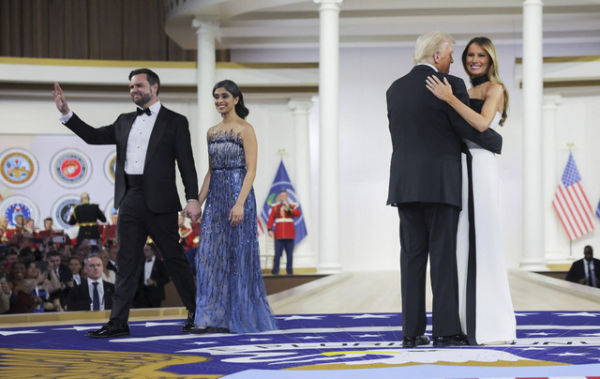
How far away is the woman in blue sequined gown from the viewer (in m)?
4.89

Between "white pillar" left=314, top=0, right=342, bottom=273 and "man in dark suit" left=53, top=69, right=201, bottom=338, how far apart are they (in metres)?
7.68

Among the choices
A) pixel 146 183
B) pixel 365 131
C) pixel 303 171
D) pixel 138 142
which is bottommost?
pixel 146 183

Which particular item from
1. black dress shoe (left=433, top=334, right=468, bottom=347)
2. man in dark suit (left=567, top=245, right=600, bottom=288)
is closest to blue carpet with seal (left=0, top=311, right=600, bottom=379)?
black dress shoe (left=433, top=334, right=468, bottom=347)

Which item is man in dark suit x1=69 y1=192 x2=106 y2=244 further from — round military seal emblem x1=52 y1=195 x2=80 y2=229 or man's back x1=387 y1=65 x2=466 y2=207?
man's back x1=387 y1=65 x2=466 y2=207

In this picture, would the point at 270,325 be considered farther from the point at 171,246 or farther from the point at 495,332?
the point at 495,332

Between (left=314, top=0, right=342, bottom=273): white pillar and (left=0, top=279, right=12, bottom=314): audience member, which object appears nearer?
(left=0, top=279, right=12, bottom=314): audience member

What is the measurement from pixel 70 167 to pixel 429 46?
40.9 ft

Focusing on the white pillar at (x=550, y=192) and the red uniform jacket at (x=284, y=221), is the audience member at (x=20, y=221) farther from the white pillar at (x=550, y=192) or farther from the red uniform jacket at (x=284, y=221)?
the white pillar at (x=550, y=192)

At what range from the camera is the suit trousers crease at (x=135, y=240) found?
15.7 feet

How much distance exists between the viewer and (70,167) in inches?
617

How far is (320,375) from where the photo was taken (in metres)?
2.83

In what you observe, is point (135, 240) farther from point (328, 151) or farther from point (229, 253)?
point (328, 151)

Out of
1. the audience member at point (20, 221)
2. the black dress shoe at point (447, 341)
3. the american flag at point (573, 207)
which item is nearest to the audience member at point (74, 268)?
the black dress shoe at point (447, 341)

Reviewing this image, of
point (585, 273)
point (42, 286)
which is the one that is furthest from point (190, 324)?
point (585, 273)
